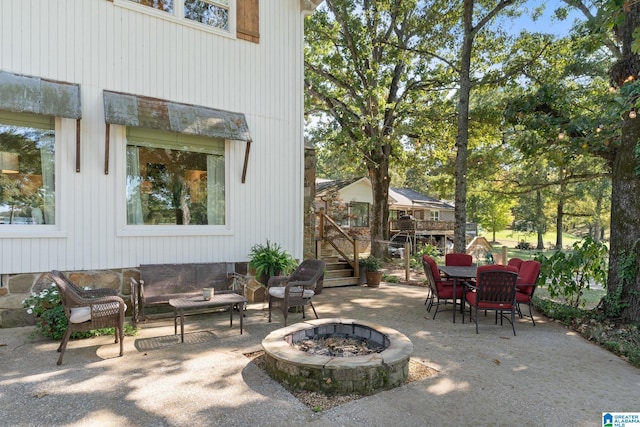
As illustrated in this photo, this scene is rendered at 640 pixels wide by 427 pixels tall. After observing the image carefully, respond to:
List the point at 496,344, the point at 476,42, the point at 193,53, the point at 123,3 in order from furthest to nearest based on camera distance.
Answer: the point at 476,42 < the point at 193,53 < the point at 123,3 < the point at 496,344

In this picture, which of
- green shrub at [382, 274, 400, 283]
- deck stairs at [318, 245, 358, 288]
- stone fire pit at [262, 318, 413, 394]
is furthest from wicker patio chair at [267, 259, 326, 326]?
green shrub at [382, 274, 400, 283]

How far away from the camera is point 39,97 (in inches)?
189

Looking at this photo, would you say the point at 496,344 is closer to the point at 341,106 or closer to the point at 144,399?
the point at 144,399

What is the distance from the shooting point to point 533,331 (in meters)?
5.38

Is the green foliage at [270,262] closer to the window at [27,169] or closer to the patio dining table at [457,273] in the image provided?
the patio dining table at [457,273]

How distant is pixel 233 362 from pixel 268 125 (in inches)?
173

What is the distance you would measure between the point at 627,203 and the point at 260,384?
5848mm

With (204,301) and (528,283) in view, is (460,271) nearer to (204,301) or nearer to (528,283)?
(528,283)

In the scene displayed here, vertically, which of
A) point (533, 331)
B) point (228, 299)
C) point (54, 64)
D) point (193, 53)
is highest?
point (193, 53)

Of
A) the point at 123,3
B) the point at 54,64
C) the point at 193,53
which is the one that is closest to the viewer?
the point at 54,64

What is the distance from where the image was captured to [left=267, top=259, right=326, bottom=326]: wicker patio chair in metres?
5.14

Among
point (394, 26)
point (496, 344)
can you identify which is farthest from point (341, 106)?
point (496, 344)

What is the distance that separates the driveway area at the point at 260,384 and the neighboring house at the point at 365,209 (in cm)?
1114

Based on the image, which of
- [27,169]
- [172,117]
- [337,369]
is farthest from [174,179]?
[337,369]
